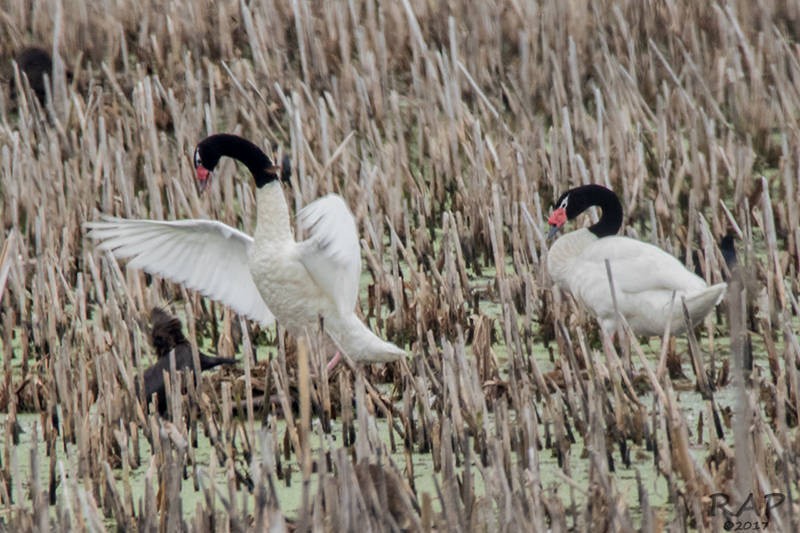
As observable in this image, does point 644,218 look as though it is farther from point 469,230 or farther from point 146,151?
point 146,151

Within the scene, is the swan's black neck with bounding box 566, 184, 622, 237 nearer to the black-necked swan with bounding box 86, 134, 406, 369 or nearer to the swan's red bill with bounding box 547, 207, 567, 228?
the swan's red bill with bounding box 547, 207, 567, 228

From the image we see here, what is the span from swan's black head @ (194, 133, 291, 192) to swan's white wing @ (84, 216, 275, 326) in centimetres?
20

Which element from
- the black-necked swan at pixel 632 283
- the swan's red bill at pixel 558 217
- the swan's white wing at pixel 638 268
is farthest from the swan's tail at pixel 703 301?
the swan's red bill at pixel 558 217

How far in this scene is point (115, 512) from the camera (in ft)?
12.1

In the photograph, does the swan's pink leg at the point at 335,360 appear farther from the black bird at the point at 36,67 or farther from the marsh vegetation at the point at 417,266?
the black bird at the point at 36,67

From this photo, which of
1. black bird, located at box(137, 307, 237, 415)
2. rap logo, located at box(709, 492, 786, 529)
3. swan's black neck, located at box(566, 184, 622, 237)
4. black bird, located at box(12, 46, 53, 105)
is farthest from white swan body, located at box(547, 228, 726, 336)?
black bird, located at box(12, 46, 53, 105)

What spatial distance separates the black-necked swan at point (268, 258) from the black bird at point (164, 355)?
0.21m

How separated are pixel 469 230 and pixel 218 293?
139cm

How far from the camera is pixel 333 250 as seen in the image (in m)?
4.47

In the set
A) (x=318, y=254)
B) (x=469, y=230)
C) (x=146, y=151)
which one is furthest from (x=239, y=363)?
(x=146, y=151)

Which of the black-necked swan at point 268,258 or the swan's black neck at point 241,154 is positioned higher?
the swan's black neck at point 241,154

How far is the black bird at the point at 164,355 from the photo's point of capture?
4.87 m

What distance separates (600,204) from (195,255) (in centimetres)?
170

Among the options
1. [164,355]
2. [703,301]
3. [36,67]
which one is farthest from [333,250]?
[36,67]
